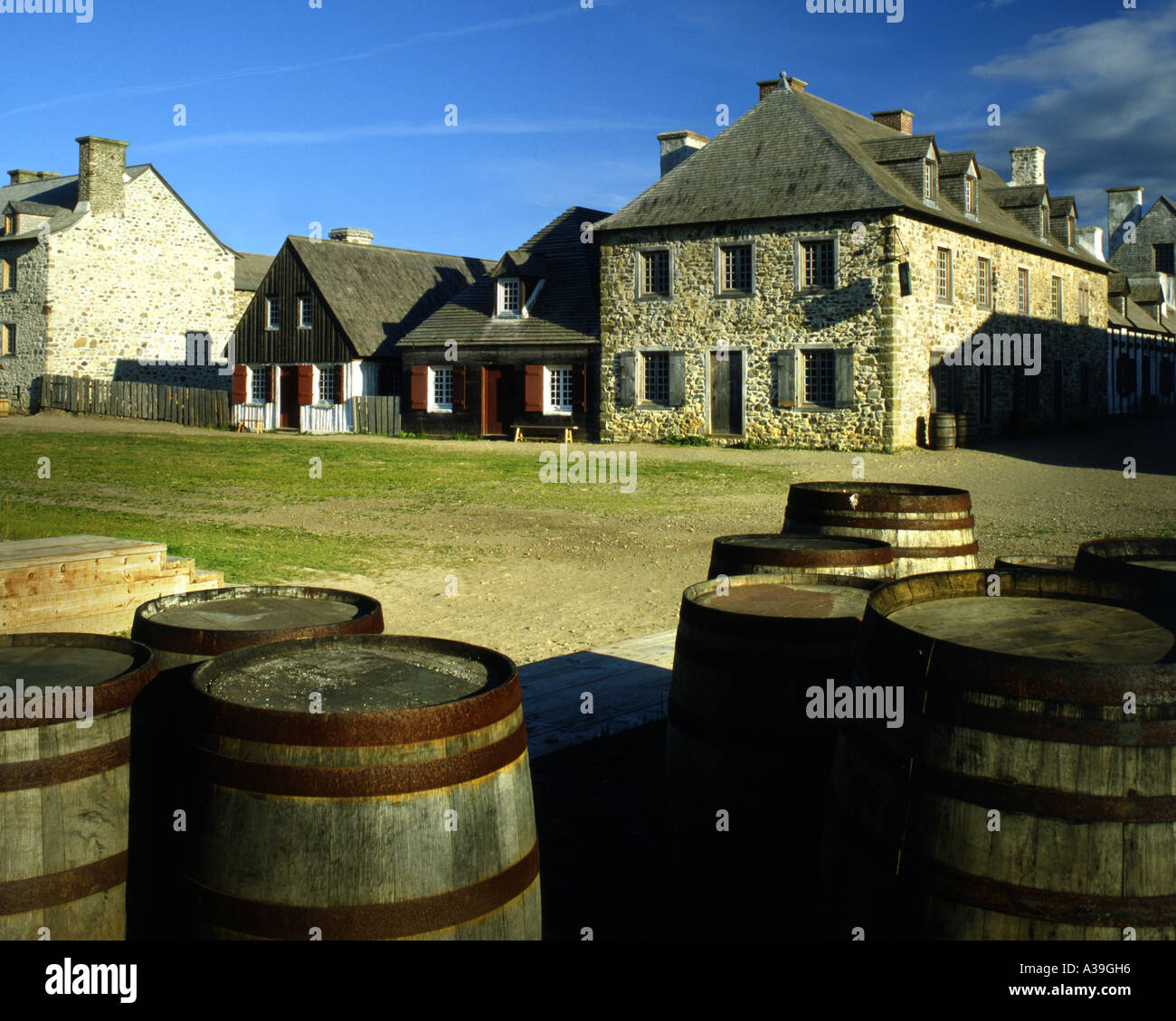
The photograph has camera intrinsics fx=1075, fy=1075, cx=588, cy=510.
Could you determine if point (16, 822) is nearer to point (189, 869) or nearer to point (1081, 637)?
point (189, 869)

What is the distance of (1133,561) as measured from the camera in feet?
12.2

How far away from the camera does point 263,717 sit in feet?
8.52

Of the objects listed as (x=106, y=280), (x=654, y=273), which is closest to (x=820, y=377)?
(x=654, y=273)

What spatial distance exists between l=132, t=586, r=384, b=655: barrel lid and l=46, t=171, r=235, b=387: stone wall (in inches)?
1482

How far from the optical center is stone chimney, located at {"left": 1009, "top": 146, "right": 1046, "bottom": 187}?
3634 cm

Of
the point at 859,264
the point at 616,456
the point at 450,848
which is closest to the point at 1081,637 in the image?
the point at 450,848

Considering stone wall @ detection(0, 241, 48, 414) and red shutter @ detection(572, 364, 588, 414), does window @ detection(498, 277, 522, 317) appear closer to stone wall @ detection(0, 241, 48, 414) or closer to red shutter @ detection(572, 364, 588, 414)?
red shutter @ detection(572, 364, 588, 414)

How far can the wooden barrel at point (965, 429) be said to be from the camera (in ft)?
88.6

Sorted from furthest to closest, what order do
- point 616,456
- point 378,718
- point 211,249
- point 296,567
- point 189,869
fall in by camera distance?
point 211,249, point 616,456, point 296,567, point 189,869, point 378,718

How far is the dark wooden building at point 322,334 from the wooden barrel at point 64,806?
31282mm

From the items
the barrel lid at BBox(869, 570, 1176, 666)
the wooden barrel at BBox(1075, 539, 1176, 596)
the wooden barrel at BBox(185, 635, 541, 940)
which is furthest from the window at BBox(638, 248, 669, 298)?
the wooden barrel at BBox(185, 635, 541, 940)

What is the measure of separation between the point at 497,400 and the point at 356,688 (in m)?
28.6

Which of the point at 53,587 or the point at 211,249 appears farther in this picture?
the point at 211,249

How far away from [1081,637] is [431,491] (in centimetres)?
1534
